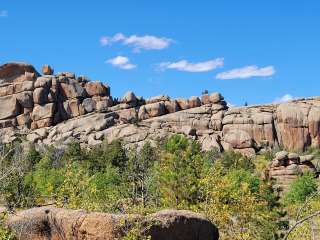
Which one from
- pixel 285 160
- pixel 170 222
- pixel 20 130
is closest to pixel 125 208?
pixel 170 222

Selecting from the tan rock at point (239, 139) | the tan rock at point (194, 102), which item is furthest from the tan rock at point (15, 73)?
the tan rock at point (239, 139)

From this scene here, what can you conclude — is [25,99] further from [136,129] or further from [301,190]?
[301,190]

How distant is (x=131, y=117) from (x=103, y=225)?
94.0 m

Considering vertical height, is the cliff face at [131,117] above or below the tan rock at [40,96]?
below

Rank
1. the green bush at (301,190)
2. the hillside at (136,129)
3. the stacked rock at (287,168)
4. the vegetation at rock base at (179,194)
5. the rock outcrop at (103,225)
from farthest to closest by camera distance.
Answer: the stacked rock at (287,168) → the hillside at (136,129) → the green bush at (301,190) → the vegetation at rock base at (179,194) → the rock outcrop at (103,225)

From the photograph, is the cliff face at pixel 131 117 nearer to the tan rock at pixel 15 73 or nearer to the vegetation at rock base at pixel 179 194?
the tan rock at pixel 15 73

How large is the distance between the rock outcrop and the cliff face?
80.9 metres

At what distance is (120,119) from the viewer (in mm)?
110750

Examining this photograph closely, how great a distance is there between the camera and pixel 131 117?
11112 cm

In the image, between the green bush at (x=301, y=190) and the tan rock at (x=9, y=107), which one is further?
the tan rock at (x=9, y=107)

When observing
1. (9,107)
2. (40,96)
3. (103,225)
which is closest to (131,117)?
(40,96)

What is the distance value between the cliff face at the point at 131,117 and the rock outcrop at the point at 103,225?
80917 mm

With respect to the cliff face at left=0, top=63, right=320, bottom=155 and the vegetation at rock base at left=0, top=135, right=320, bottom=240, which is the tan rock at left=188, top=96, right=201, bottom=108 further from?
the vegetation at rock base at left=0, top=135, right=320, bottom=240

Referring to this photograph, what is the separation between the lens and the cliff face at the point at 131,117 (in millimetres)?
104750
